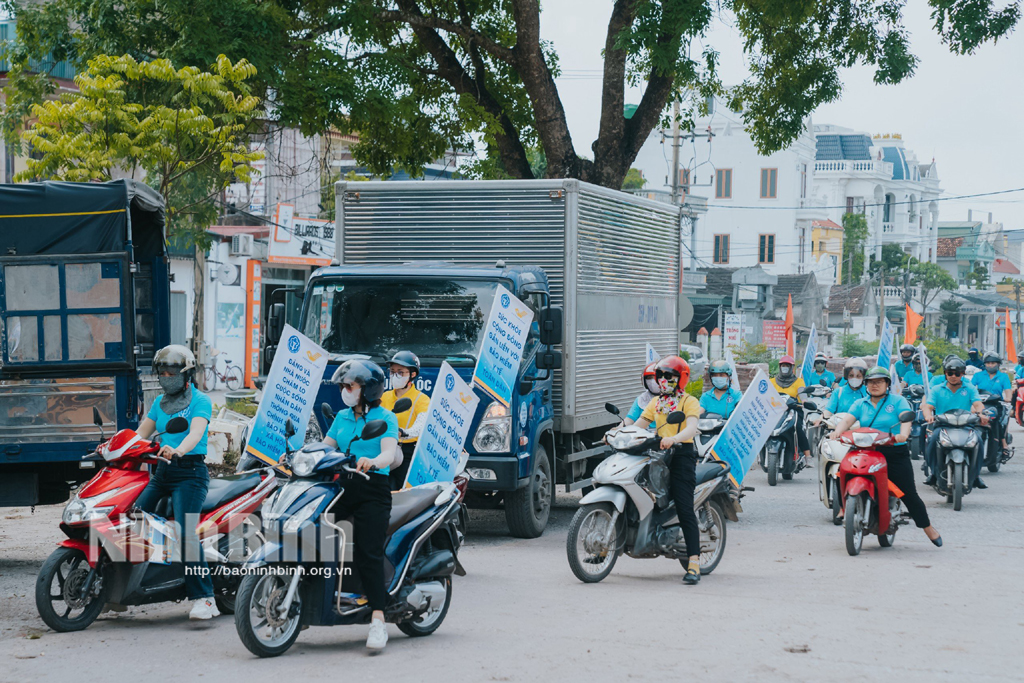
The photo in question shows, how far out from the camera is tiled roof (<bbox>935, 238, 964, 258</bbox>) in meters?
90.2

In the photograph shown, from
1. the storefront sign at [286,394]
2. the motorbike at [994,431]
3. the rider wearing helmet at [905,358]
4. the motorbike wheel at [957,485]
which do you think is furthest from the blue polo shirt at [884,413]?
the rider wearing helmet at [905,358]

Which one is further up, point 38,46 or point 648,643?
point 38,46

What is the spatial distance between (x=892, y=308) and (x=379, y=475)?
6835cm

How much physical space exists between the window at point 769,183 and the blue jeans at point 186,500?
6124 cm

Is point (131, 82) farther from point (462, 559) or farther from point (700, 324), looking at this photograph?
point (700, 324)

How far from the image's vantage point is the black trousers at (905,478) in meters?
10.3

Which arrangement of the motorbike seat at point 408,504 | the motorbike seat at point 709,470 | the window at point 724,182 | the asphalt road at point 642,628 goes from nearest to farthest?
the asphalt road at point 642,628
the motorbike seat at point 408,504
the motorbike seat at point 709,470
the window at point 724,182

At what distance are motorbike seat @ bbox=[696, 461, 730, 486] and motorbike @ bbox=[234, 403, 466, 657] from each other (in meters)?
3.31

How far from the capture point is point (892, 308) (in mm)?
70312

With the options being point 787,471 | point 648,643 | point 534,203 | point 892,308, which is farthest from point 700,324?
point 648,643

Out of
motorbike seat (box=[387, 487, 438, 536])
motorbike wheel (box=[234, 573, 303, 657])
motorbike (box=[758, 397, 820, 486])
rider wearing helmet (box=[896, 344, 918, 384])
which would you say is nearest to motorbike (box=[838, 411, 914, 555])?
motorbike seat (box=[387, 487, 438, 536])

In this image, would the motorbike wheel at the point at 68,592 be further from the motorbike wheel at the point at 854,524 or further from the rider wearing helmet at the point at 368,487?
the motorbike wheel at the point at 854,524

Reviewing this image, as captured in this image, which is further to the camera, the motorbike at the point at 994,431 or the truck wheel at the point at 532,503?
the motorbike at the point at 994,431

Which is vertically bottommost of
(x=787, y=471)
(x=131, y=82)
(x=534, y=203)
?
(x=787, y=471)
